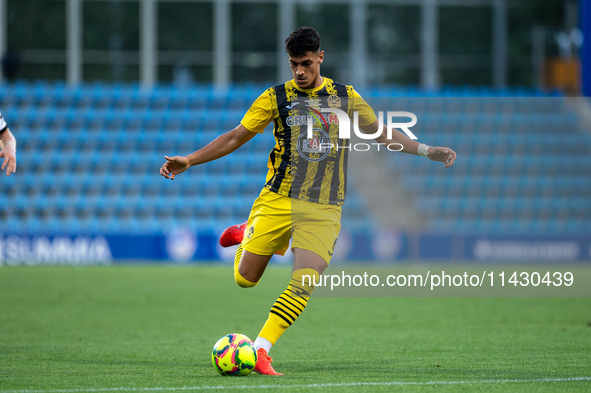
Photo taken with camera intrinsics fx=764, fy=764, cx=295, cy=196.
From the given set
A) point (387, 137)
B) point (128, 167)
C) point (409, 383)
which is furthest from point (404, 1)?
point (409, 383)

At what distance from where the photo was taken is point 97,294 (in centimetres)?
1047

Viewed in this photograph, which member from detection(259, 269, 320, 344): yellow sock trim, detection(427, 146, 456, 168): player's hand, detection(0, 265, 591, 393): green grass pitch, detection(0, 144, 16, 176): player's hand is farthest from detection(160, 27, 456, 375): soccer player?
detection(0, 144, 16, 176): player's hand

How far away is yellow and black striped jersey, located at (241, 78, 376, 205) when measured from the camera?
5258 mm

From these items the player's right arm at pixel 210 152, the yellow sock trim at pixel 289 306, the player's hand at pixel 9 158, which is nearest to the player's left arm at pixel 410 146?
the player's right arm at pixel 210 152

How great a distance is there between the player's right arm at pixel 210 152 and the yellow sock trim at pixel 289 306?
97 cm

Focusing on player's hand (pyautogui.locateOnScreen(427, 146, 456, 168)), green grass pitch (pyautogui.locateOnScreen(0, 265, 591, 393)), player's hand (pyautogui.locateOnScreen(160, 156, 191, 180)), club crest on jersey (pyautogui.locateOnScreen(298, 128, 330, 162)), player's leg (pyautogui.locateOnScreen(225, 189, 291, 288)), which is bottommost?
green grass pitch (pyautogui.locateOnScreen(0, 265, 591, 393))

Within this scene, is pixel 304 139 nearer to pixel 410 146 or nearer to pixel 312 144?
pixel 312 144

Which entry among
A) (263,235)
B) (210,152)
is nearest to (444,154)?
(263,235)

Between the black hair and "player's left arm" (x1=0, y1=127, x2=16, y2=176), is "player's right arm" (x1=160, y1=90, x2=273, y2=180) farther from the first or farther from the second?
"player's left arm" (x1=0, y1=127, x2=16, y2=176)

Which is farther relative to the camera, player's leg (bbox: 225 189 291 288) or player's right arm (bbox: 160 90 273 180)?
player's leg (bbox: 225 189 291 288)

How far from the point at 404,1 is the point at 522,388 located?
62.3 feet

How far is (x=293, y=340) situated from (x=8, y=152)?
115 inches

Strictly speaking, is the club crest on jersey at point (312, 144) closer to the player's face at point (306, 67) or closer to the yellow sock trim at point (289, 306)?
the player's face at point (306, 67)

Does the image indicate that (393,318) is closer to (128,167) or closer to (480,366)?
(480,366)
